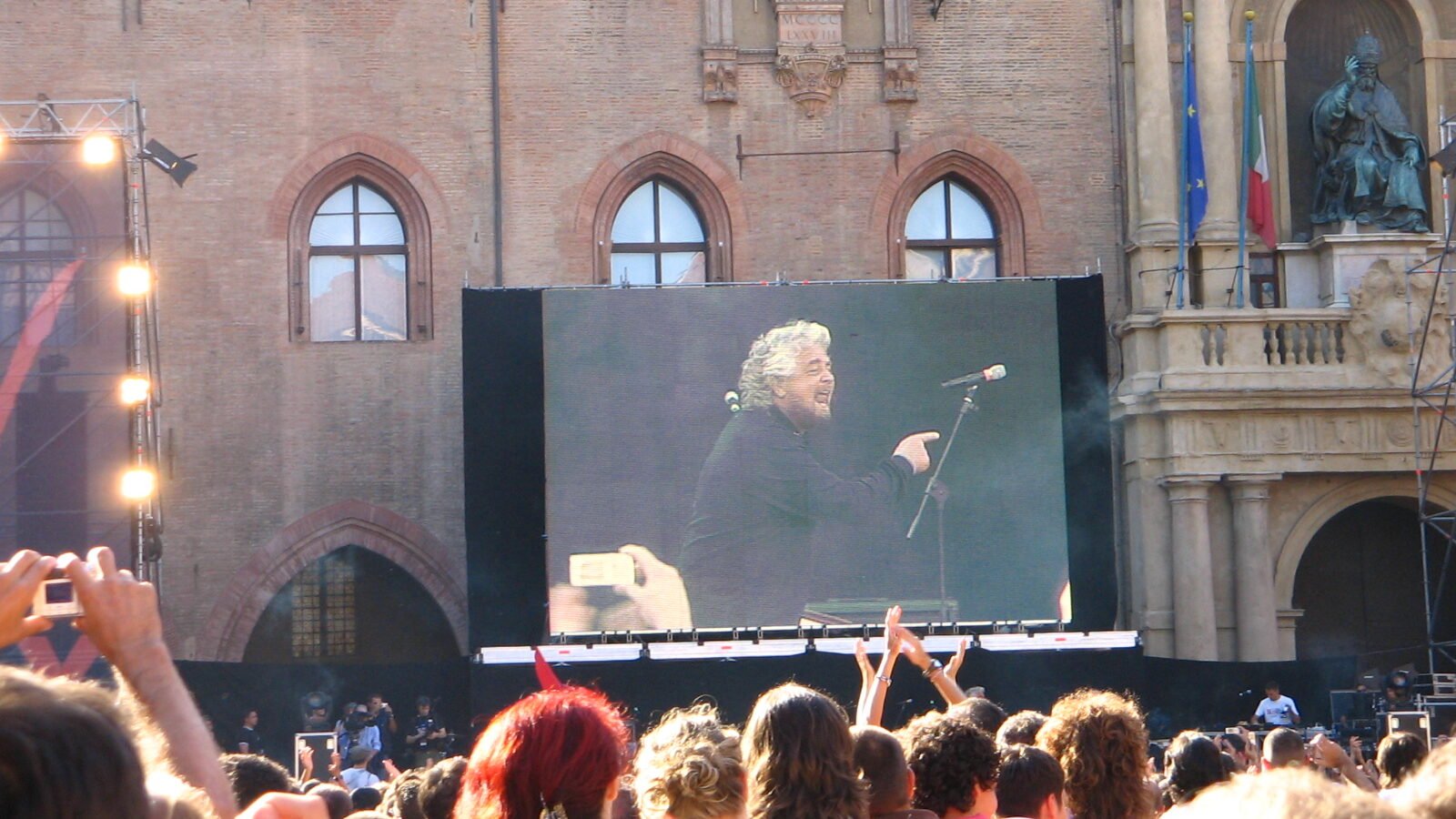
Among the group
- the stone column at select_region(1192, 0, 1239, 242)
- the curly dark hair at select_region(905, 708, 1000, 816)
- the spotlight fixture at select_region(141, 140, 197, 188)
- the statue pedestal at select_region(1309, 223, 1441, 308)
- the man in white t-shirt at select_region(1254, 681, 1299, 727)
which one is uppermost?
the stone column at select_region(1192, 0, 1239, 242)

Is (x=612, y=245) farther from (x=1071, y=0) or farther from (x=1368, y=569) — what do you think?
(x=1368, y=569)

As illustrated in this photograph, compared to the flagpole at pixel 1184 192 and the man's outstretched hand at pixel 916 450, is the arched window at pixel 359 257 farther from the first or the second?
the flagpole at pixel 1184 192

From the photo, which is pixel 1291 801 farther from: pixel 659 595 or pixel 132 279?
pixel 659 595

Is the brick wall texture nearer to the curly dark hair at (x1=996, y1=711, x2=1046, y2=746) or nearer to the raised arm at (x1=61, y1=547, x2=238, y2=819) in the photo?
the curly dark hair at (x1=996, y1=711, x2=1046, y2=746)

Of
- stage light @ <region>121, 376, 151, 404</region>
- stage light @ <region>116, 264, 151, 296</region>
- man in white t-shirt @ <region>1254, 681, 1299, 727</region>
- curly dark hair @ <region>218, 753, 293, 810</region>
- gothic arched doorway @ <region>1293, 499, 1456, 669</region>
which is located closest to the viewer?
curly dark hair @ <region>218, 753, 293, 810</region>

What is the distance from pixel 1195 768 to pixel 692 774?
2.09 m

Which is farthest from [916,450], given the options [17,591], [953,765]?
[17,591]

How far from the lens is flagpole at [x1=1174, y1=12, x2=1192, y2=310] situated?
19.8 meters

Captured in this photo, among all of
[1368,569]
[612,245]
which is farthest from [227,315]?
[1368,569]

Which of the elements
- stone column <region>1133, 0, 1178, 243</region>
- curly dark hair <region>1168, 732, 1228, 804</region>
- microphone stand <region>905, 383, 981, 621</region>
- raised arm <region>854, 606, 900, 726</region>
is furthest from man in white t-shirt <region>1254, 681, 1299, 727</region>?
curly dark hair <region>1168, 732, 1228, 804</region>

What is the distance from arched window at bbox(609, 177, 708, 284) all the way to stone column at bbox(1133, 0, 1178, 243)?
477 centimetres

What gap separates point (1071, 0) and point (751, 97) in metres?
3.71

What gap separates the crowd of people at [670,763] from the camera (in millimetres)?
1846

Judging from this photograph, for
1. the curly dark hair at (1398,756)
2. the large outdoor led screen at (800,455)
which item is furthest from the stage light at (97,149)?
the curly dark hair at (1398,756)
